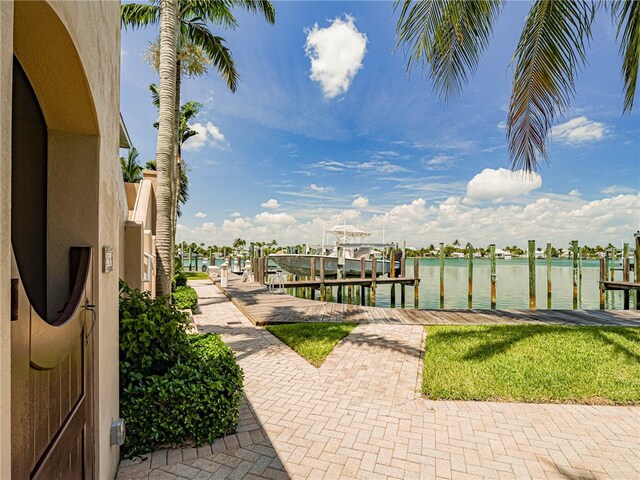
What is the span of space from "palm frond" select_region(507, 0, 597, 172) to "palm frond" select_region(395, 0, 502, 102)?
648 millimetres

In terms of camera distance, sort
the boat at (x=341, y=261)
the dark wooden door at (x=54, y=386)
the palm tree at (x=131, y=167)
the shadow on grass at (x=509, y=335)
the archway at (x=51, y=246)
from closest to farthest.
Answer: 1. the dark wooden door at (x=54, y=386)
2. the archway at (x=51, y=246)
3. the shadow on grass at (x=509, y=335)
4. the boat at (x=341, y=261)
5. the palm tree at (x=131, y=167)

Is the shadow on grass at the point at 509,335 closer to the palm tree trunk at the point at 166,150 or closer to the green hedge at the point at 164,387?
the green hedge at the point at 164,387

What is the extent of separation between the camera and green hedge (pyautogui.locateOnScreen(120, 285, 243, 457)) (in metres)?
3.16

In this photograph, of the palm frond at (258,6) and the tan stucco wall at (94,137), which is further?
the palm frond at (258,6)

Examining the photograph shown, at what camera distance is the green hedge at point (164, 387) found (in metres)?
3.16

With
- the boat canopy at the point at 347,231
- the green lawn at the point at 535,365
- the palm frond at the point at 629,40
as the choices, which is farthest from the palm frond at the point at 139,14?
the boat canopy at the point at 347,231

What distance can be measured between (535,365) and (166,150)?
309 inches

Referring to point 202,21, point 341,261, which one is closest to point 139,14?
point 202,21

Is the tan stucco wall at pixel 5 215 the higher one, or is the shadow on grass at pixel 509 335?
the tan stucco wall at pixel 5 215

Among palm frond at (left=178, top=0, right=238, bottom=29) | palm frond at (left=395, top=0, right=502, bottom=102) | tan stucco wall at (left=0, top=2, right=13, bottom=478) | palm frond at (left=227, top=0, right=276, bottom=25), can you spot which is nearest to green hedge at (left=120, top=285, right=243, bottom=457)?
tan stucco wall at (left=0, top=2, right=13, bottom=478)

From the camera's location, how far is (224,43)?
40.5ft

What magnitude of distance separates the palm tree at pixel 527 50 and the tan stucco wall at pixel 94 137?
4467 millimetres

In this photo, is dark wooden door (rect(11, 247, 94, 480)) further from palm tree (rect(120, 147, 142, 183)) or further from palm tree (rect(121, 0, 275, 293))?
palm tree (rect(120, 147, 142, 183))

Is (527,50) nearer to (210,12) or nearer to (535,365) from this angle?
(535,365)
